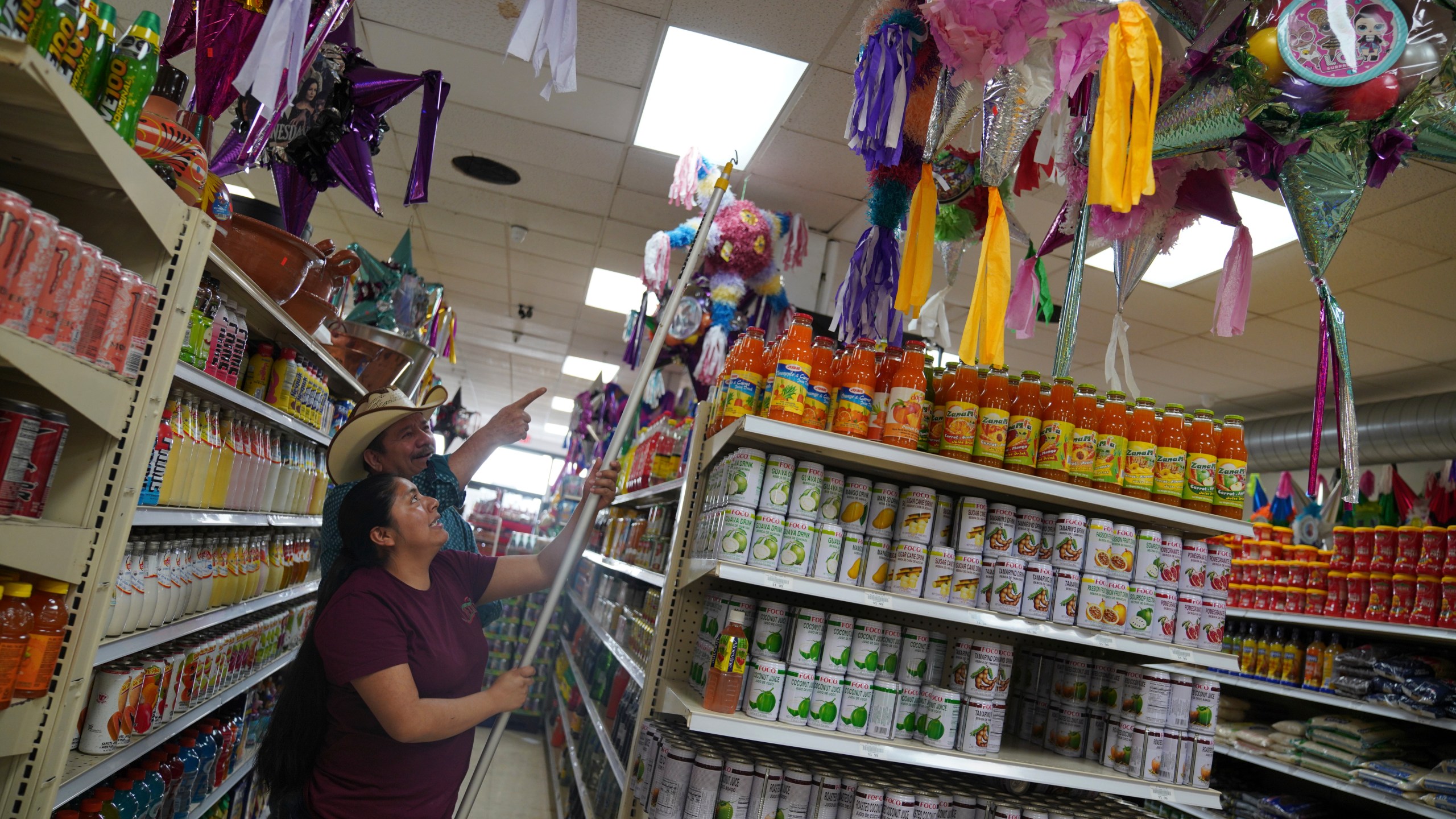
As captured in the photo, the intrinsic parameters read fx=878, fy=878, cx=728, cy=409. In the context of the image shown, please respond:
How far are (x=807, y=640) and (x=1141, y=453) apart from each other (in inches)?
37.6

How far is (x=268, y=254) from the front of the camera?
2557mm

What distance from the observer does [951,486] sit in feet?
7.71

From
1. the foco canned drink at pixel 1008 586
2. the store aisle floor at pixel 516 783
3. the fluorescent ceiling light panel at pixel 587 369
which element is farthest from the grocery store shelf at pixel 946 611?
the fluorescent ceiling light panel at pixel 587 369

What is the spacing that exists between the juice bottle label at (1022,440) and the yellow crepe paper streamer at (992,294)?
0.27m

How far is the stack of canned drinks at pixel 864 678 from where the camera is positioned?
78.2 inches

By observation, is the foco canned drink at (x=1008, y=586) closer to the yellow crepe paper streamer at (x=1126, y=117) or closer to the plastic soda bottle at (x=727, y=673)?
the plastic soda bottle at (x=727, y=673)

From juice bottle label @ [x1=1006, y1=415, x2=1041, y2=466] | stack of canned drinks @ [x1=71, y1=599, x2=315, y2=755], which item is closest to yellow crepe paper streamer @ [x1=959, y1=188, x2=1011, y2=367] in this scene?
juice bottle label @ [x1=1006, y1=415, x2=1041, y2=466]

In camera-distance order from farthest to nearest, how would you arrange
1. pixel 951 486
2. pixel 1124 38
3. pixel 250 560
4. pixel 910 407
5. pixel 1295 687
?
pixel 1295 687 < pixel 250 560 < pixel 951 486 < pixel 910 407 < pixel 1124 38

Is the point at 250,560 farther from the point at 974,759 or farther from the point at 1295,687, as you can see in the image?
the point at 1295,687

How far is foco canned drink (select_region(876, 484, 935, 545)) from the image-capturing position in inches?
81.7

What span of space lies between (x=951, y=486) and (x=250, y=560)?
7.72 feet

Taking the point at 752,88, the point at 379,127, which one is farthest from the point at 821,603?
the point at 752,88

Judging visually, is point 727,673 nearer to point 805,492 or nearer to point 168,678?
point 805,492

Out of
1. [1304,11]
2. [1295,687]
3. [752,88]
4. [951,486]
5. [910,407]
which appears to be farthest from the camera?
[1295,687]
